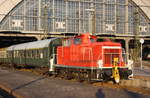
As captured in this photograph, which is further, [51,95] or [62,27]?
[62,27]

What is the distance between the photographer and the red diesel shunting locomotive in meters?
19.5

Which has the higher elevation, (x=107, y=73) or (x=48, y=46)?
(x=48, y=46)

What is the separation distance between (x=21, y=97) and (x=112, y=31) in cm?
7217

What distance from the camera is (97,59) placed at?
1964cm

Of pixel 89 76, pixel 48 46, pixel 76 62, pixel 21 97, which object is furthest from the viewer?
pixel 48 46

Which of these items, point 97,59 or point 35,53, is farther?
point 35,53

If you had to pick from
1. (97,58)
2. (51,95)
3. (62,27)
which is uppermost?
(62,27)

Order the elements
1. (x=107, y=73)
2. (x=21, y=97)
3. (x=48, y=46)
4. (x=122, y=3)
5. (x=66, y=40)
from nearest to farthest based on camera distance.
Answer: (x=21, y=97) < (x=107, y=73) < (x=66, y=40) < (x=48, y=46) < (x=122, y=3)

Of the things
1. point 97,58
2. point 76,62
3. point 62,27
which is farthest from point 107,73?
point 62,27

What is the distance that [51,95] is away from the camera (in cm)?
1500

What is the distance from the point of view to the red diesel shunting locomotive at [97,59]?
1948 cm

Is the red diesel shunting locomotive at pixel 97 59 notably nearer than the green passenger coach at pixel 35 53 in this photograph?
Yes

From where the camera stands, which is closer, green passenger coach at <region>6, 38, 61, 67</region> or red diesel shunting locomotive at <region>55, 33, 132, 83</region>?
red diesel shunting locomotive at <region>55, 33, 132, 83</region>

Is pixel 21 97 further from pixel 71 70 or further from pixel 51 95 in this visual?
pixel 71 70
